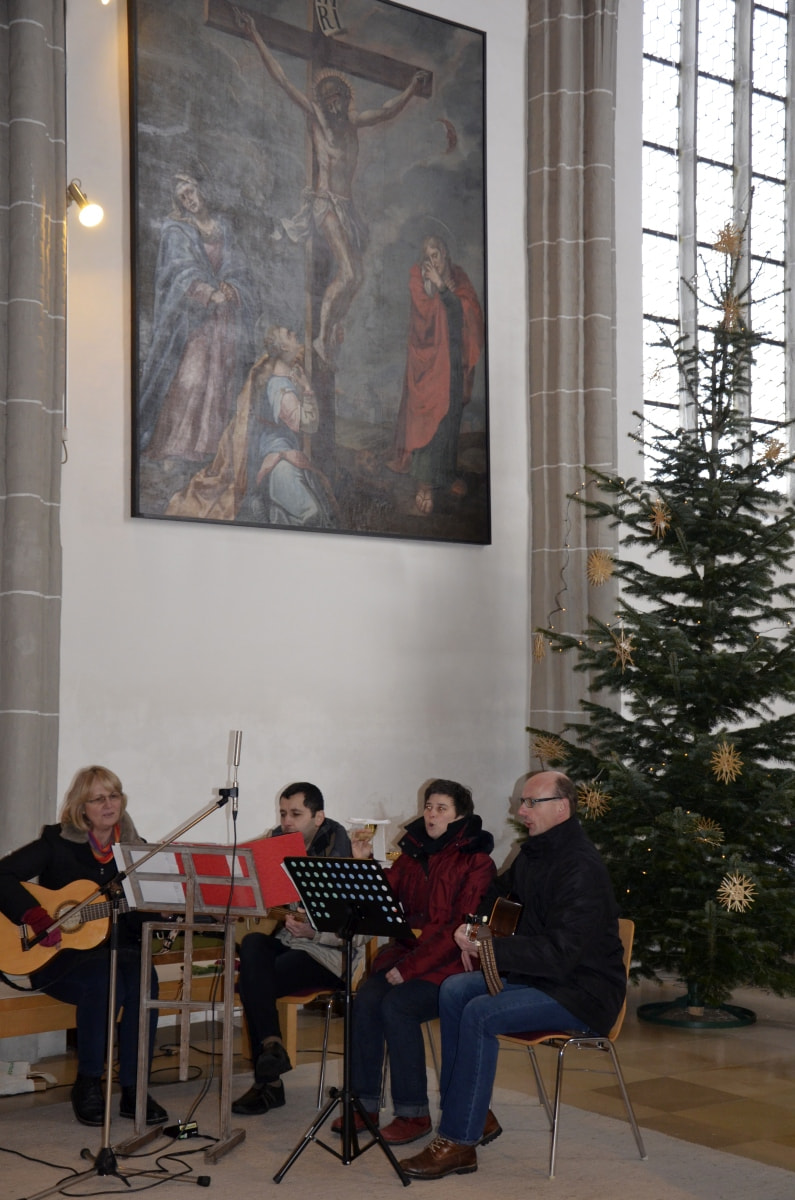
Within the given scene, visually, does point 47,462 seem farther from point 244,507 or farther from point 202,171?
point 202,171

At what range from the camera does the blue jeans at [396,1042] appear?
5371mm

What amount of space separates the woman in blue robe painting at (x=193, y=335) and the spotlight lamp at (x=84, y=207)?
705 millimetres

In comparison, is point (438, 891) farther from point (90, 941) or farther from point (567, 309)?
point (567, 309)

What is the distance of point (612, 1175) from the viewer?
4875mm

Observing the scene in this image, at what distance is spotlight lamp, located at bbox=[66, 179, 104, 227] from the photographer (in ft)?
24.8

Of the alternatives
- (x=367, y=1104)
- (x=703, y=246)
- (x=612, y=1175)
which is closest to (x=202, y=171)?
(x=703, y=246)

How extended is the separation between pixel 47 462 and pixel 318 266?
103 inches

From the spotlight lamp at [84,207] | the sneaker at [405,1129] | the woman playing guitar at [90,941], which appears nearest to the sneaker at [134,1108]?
the woman playing guitar at [90,941]

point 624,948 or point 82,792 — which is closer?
point 624,948

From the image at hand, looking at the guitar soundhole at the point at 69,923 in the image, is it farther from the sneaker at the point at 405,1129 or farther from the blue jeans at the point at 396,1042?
the sneaker at the point at 405,1129

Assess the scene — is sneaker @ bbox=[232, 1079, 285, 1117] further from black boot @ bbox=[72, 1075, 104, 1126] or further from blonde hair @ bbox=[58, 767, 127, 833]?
blonde hair @ bbox=[58, 767, 127, 833]

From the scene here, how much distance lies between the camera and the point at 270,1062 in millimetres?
5828

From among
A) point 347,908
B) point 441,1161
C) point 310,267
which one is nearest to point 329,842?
point 347,908

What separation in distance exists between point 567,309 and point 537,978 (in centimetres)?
618
